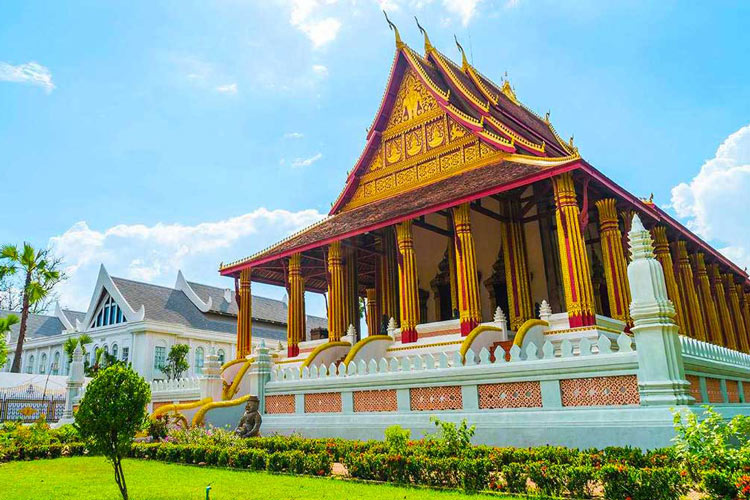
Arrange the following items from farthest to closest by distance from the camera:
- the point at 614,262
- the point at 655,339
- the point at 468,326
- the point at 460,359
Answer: the point at 614,262, the point at 468,326, the point at 460,359, the point at 655,339

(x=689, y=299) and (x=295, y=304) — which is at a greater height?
(x=295, y=304)

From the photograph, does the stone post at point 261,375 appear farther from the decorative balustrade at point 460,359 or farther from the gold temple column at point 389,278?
the gold temple column at point 389,278

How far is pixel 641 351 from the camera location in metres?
7.76

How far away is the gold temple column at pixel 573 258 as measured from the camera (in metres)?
12.9

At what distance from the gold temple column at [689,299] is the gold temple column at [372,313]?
10.4m

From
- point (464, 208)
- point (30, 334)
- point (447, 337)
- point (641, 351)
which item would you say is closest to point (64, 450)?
point (447, 337)

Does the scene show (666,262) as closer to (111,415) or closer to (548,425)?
(548,425)

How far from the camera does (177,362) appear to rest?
31.5m

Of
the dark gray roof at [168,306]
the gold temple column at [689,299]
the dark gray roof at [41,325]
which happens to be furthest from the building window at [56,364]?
the gold temple column at [689,299]

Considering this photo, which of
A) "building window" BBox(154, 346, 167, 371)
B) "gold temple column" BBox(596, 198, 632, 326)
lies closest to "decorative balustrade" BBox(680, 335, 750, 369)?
"gold temple column" BBox(596, 198, 632, 326)

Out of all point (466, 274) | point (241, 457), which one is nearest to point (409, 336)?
point (466, 274)

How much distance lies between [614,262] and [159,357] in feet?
89.9

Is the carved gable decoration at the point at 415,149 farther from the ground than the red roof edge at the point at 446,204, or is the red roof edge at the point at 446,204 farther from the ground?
the carved gable decoration at the point at 415,149

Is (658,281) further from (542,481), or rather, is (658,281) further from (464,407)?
(464,407)
